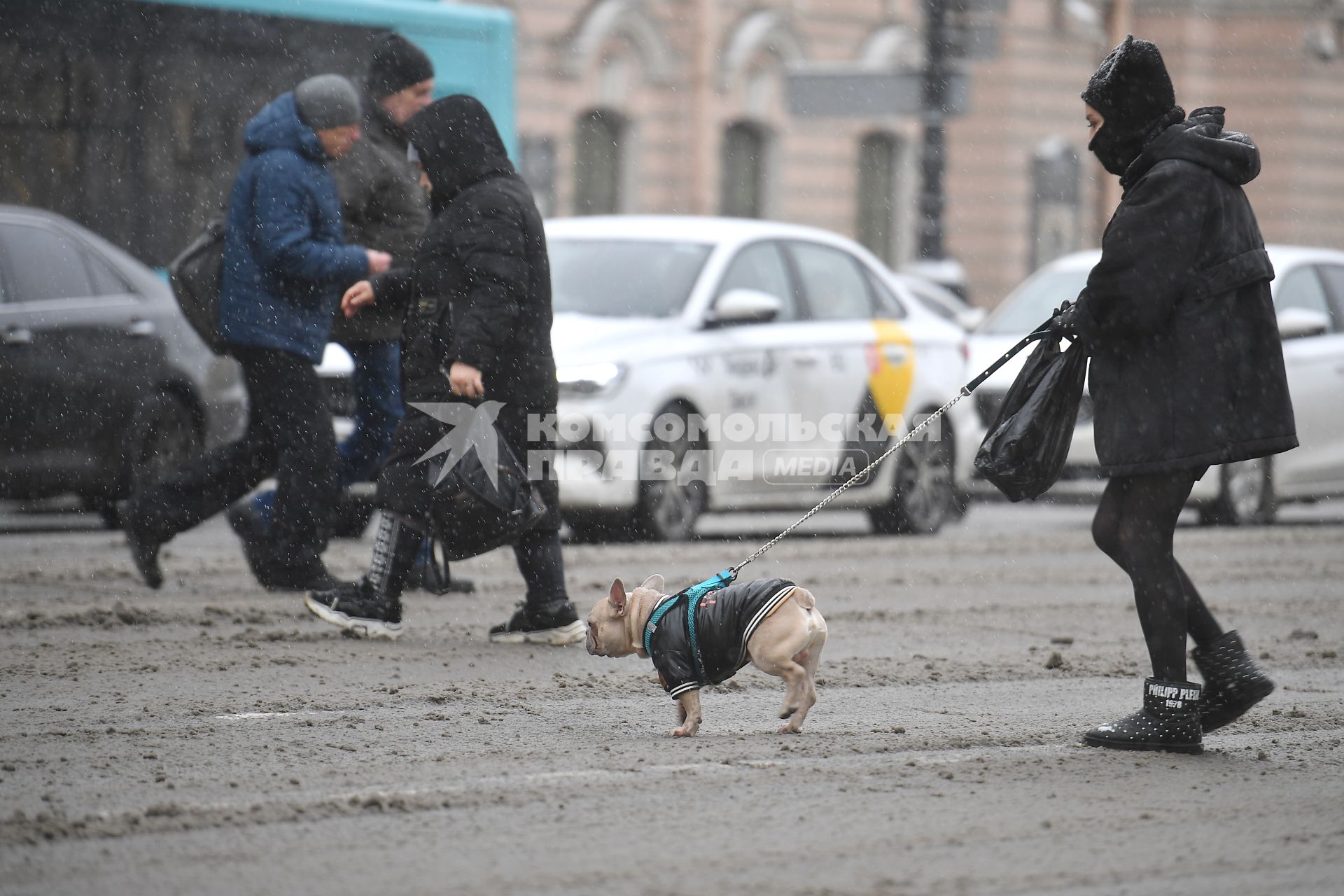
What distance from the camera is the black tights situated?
5.29 m

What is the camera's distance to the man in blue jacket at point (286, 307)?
25.5ft

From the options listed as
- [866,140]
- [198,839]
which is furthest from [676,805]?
[866,140]

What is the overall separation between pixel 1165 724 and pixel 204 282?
436 centimetres

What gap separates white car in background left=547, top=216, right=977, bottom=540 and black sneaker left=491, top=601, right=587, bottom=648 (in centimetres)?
282

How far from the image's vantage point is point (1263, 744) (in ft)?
17.9

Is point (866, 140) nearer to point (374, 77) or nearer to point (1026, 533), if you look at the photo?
point (1026, 533)

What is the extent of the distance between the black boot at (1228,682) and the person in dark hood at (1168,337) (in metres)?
0.14

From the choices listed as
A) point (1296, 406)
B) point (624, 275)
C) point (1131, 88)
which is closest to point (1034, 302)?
point (1296, 406)

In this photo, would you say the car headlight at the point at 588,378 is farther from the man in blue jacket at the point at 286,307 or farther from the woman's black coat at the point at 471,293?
the woman's black coat at the point at 471,293

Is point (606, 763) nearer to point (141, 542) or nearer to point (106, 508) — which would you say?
point (141, 542)

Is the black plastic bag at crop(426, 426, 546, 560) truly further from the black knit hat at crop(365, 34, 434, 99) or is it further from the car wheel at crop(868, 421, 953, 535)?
the car wheel at crop(868, 421, 953, 535)

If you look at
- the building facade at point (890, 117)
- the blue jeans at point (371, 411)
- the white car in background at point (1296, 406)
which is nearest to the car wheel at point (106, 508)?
the blue jeans at point (371, 411)

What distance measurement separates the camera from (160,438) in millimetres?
11164

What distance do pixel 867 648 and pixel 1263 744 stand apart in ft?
6.61
